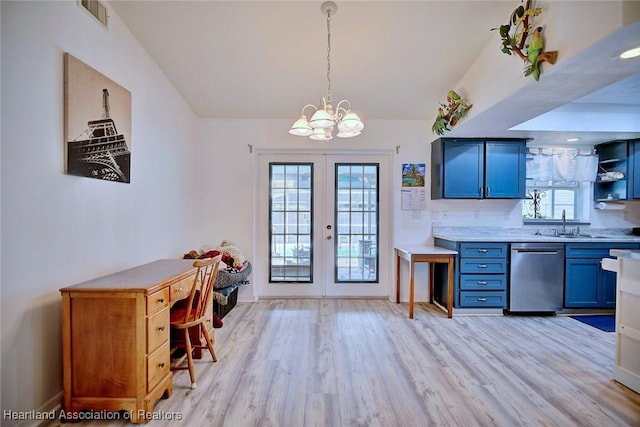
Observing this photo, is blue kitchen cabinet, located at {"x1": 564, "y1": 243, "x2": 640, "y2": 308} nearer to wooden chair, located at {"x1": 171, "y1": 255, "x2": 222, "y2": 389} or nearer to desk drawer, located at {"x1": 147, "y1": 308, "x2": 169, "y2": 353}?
wooden chair, located at {"x1": 171, "y1": 255, "x2": 222, "y2": 389}

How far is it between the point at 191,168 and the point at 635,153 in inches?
223

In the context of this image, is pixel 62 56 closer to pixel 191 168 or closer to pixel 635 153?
pixel 191 168

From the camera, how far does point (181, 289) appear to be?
204 cm

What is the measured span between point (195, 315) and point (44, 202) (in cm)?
117

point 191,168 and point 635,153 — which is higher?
point 635,153

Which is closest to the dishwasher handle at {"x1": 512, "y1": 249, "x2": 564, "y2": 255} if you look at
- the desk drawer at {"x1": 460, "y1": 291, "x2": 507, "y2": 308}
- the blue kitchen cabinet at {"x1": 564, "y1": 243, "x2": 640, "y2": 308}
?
the blue kitchen cabinet at {"x1": 564, "y1": 243, "x2": 640, "y2": 308}

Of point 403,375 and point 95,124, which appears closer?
point 95,124

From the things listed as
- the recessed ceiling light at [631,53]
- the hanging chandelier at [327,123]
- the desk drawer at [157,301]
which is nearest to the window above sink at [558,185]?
the recessed ceiling light at [631,53]

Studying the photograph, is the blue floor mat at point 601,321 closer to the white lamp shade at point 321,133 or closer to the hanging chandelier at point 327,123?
the hanging chandelier at point 327,123

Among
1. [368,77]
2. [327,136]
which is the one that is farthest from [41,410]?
[368,77]

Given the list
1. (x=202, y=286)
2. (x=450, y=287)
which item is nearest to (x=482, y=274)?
(x=450, y=287)

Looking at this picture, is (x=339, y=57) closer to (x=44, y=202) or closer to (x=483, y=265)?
(x=44, y=202)

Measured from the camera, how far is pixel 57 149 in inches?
69.8

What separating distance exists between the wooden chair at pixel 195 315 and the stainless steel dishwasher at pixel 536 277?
3.33 metres
